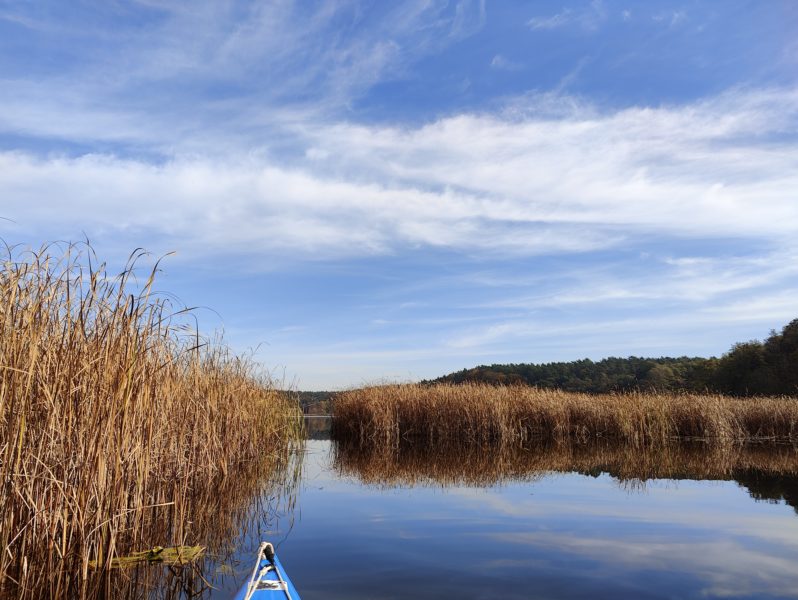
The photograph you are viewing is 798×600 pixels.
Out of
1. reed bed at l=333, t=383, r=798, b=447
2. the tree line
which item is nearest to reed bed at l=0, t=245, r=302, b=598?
reed bed at l=333, t=383, r=798, b=447

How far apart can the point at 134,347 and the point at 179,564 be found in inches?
77.2

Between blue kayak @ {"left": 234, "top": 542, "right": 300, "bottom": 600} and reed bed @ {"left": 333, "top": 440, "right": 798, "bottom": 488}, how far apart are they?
24.1ft

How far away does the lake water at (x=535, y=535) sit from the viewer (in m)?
5.27

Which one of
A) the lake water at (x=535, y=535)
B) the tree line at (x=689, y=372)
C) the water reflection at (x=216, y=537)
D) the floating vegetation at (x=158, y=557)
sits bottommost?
Result: the lake water at (x=535, y=535)

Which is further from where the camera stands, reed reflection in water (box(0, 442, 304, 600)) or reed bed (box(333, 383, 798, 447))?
reed bed (box(333, 383, 798, 447))

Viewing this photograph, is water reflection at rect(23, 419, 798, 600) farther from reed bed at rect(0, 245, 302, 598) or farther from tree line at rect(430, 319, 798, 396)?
tree line at rect(430, 319, 798, 396)

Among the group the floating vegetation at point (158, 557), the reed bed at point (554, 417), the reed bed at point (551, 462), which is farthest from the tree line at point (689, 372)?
the floating vegetation at point (158, 557)

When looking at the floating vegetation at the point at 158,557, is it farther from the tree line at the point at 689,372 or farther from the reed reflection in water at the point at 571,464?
the tree line at the point at 689,372

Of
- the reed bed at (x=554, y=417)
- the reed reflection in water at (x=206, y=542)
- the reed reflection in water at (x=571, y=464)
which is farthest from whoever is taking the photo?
the reed bed at (x=554, y=417)

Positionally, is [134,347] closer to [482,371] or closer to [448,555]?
[448,555]

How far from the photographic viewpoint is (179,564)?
506 cm

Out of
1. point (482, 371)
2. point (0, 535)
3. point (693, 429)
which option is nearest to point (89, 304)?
point (0, 535)

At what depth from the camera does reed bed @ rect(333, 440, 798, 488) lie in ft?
39.9

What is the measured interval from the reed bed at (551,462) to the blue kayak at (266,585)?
7350mm
